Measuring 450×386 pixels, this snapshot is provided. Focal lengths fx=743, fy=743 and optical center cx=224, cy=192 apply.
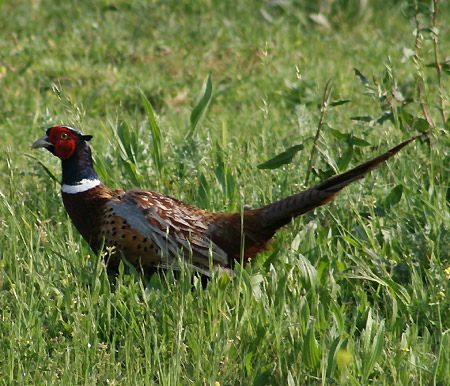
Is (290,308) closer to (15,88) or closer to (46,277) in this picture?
(46,277)

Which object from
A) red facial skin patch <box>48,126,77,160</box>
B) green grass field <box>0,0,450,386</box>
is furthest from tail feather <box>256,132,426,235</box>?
red facial skin patch <box>48,126,77,160</box>

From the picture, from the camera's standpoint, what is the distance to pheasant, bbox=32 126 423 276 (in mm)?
3744

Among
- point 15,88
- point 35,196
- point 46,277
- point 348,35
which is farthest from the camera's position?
point 348,35

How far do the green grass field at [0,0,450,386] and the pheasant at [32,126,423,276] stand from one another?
5.0 inches

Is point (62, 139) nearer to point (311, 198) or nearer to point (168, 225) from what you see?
point (168, 225)

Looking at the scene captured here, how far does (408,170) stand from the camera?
14.6 feet

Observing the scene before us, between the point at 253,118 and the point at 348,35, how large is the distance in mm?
2375

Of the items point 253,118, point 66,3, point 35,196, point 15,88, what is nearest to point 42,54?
point 15,88

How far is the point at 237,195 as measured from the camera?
4398mm

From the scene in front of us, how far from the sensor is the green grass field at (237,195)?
297cm

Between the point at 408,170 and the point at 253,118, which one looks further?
the point at 253,118

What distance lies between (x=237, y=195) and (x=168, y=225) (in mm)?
726

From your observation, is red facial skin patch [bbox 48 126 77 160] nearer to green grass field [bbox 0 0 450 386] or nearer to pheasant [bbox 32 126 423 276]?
pheasant [bbox 32 126 423 276]

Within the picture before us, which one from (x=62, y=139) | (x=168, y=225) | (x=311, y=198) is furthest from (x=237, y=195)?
(x=62, y=139)
